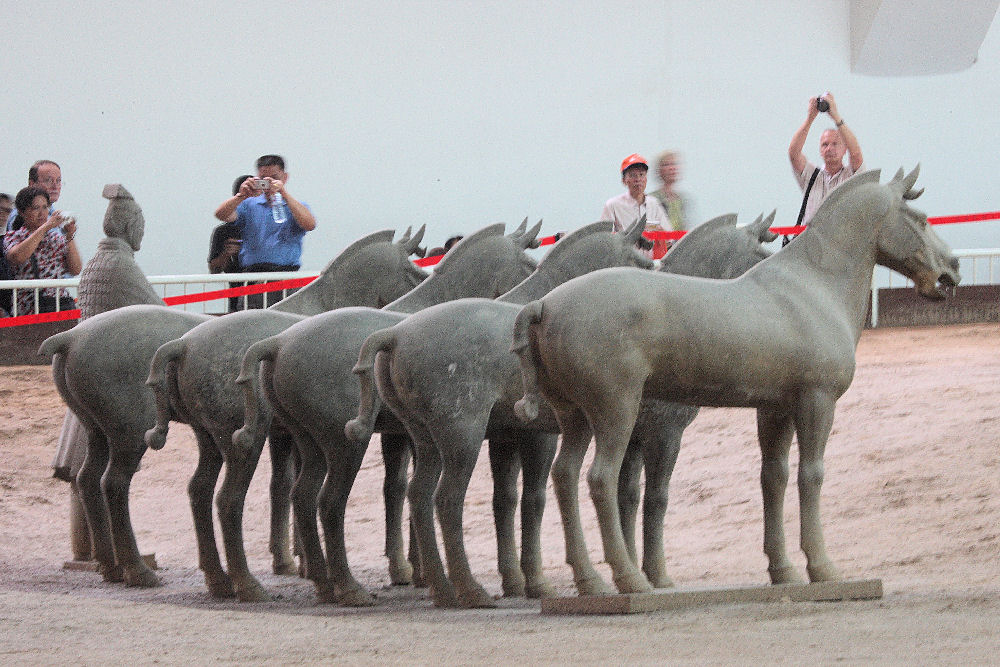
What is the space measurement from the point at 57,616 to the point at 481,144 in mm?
10251

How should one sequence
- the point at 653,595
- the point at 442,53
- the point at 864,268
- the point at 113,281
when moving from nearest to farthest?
the point at 653,595, the point at 864,268, the point at 113,281, the point at 442,53

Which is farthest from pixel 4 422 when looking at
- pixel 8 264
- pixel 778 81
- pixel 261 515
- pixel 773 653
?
pixel 773 653

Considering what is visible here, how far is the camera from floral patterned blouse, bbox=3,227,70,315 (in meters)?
12.8

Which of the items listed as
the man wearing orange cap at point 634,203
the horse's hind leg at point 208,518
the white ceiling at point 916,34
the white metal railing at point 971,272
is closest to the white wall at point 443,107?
the white ceiling at point 916,34

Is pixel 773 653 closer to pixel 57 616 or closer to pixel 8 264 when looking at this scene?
pixel 57 616

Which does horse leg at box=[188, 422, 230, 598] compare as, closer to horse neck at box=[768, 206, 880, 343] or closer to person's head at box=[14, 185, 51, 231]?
horse neck at box=[768, 206, 880, 343]

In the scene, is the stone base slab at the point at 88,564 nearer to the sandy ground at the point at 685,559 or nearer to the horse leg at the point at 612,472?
the sandy ground at the point at 685,559

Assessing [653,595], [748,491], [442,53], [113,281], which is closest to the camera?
[653,595]

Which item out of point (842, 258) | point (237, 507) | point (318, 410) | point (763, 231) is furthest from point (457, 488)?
point (763, 231)

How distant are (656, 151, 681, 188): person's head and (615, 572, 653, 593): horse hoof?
512 cm

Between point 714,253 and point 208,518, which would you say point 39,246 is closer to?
point 208,518

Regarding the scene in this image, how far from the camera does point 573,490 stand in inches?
280

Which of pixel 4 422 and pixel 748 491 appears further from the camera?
pixel 4 422

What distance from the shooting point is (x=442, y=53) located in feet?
54.3
